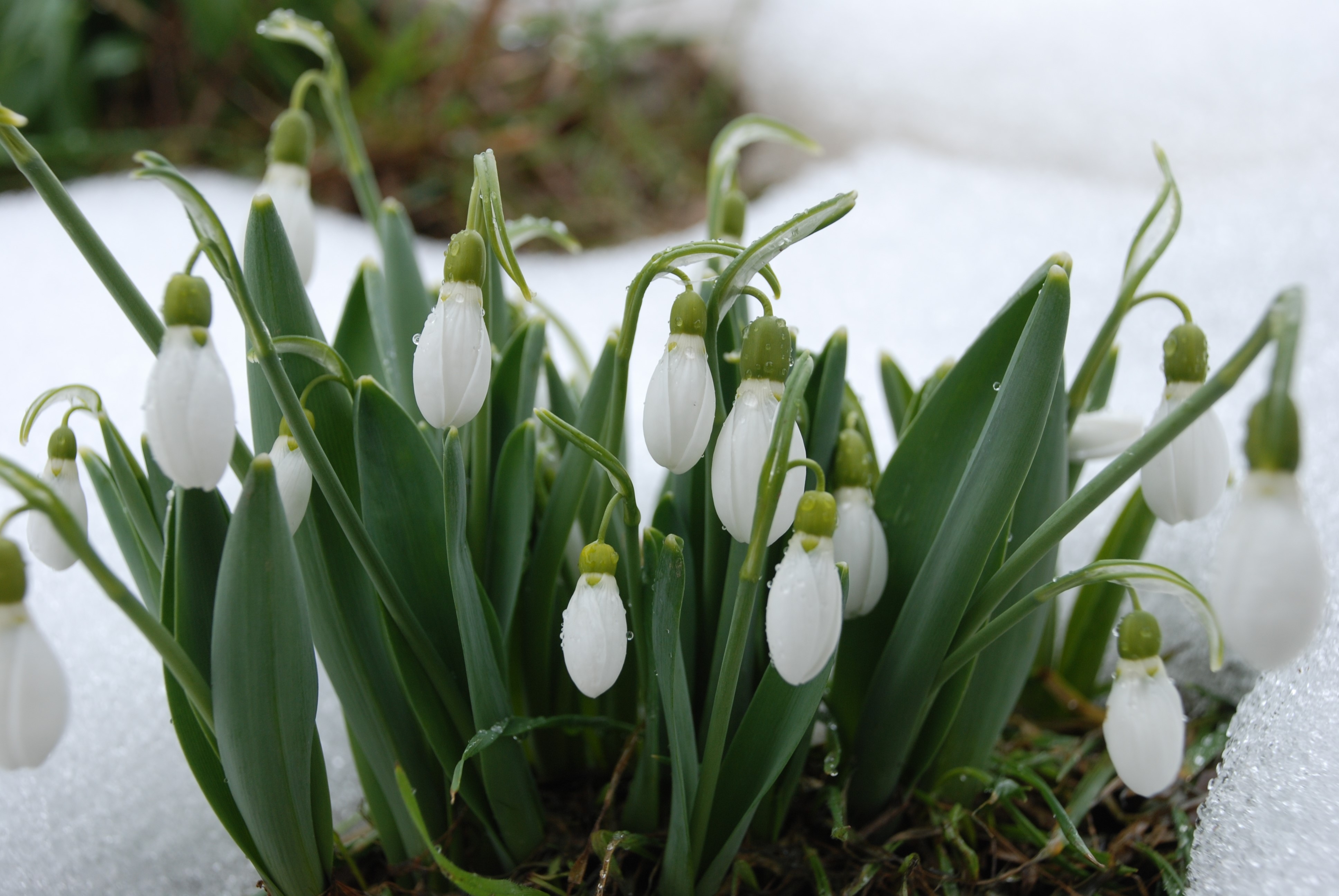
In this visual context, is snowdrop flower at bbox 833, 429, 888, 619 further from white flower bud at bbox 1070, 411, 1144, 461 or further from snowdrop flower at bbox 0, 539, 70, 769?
snowdrop flower at bbox 0, 539, 70, 769

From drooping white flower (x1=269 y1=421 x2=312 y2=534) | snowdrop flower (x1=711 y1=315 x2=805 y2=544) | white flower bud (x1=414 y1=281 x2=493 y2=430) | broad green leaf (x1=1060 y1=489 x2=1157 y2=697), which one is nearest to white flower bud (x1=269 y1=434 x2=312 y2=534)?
drooping white flower (x1=269 y1=421 x2=312 y2=534)

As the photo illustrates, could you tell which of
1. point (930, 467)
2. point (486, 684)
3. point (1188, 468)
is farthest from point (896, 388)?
point (486, 684)

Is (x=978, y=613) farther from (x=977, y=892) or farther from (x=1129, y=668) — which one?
(x=977, y=892)

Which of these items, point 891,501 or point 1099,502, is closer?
point 1099,502

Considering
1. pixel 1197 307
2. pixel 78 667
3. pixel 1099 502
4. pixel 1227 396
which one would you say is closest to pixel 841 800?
pixel 1099 502

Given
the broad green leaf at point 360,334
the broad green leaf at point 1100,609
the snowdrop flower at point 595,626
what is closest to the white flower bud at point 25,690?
the snowdrop flower at point 595,626

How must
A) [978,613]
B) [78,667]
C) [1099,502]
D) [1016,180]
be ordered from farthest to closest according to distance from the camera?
[1016,180] → [78,667] → [978,613] → [1099,502]

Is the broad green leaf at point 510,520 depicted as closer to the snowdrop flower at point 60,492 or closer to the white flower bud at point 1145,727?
the snowdrop flower at point 60,492
